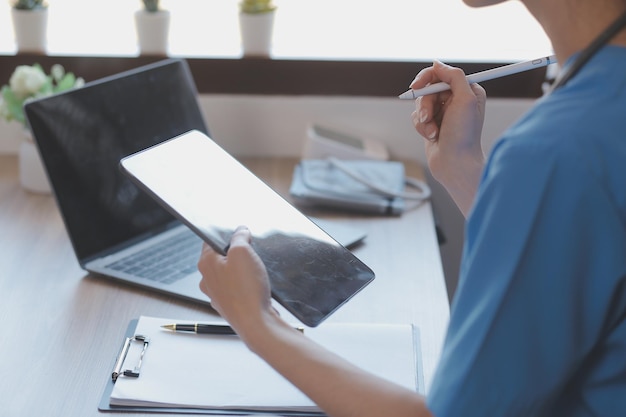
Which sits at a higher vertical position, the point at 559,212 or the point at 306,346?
the point at 559,212

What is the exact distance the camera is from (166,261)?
4.16 feet

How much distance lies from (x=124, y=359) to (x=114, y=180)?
1.30 feet

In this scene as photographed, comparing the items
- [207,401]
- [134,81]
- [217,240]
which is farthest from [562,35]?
[134,81]

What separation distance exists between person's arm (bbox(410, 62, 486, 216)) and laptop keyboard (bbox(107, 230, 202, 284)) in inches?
15.5

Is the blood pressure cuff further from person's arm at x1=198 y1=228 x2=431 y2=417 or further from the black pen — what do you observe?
person's arm at x1=198 y1=228 x2=431 y2=417

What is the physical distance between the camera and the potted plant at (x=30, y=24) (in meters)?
1.70

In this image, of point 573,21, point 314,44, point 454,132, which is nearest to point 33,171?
point 314,44

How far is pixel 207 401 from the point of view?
921 millimetres

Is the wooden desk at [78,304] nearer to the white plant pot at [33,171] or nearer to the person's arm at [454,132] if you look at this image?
the white plant pot at [33,171]

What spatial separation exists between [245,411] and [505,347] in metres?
0.36

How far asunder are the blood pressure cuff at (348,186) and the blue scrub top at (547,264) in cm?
78

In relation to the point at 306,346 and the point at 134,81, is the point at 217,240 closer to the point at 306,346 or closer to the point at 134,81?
the point at 306,346

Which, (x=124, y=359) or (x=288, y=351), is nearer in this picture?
(x=288, y=351)

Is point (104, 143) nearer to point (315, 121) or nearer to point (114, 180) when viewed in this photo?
point (114, 180)
